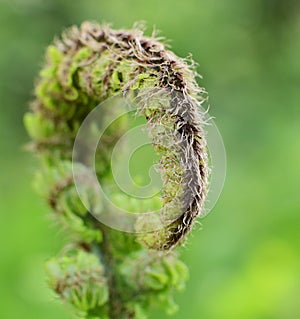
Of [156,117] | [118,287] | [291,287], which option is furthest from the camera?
[291,287]

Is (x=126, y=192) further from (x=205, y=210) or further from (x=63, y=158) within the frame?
(x=205, y=210)

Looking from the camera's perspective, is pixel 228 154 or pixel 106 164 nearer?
pixel 106 164

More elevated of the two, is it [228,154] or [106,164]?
[228,154]

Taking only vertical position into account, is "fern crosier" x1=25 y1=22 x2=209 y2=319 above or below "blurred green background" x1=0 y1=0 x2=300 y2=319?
below

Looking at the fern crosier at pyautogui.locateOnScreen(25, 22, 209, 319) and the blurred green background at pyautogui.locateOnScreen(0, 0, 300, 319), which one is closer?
the fern crosier at pyautogui.locateOnScreen(25, 22, 209, 319)

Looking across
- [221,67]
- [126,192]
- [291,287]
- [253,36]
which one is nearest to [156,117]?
[126,192]
